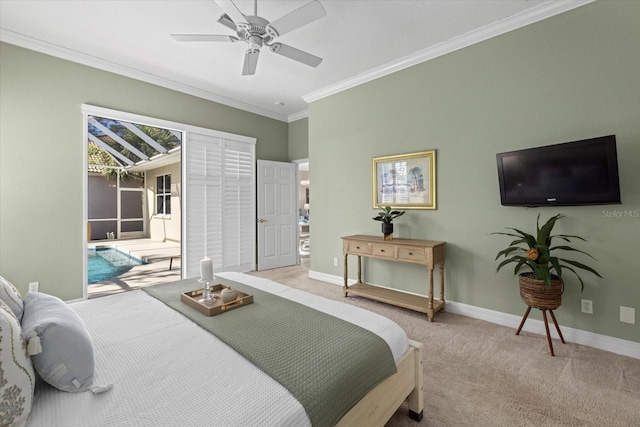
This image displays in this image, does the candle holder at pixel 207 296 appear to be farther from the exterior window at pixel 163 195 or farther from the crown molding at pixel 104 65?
the exterior window at pixel 163 195

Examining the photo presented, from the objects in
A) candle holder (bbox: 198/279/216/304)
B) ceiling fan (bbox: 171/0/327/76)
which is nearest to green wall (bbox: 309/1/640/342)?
ceiling fan (bbox: 171/0/327/76)

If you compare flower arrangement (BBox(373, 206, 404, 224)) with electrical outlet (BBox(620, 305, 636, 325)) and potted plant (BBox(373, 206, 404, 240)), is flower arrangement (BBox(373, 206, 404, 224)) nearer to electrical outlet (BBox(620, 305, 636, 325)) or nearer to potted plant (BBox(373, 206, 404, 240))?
potted plant (BBox(373, 206, 404, 240))

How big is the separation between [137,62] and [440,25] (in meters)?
3.47

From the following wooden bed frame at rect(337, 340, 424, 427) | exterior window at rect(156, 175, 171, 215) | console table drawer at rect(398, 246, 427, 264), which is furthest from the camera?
exterior window at rect(156, 175, 171, 215)

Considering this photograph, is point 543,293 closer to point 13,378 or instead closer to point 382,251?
point 382,251

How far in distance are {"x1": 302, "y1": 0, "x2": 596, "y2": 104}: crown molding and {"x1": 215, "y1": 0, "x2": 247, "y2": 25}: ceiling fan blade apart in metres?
2.09

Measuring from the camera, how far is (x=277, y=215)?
5363mm

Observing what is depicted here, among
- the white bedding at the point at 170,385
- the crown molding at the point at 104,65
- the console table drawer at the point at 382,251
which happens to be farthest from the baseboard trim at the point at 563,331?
the crown molding at the point at 104,65

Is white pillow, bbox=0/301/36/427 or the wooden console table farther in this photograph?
the wooden console table

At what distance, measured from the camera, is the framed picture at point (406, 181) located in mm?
3301

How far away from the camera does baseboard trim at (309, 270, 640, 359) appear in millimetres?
2232

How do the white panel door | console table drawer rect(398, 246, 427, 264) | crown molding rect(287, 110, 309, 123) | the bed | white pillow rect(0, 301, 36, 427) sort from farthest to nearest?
crown molding rect(287, 110, 309, 123) → the white panel door → console table drawer rect(398, 246, 427, 264) → the bed → white pillow rect(0, 301, 36, 427)

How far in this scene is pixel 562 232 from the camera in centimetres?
250

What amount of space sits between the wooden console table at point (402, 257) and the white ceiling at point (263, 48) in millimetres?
2160
